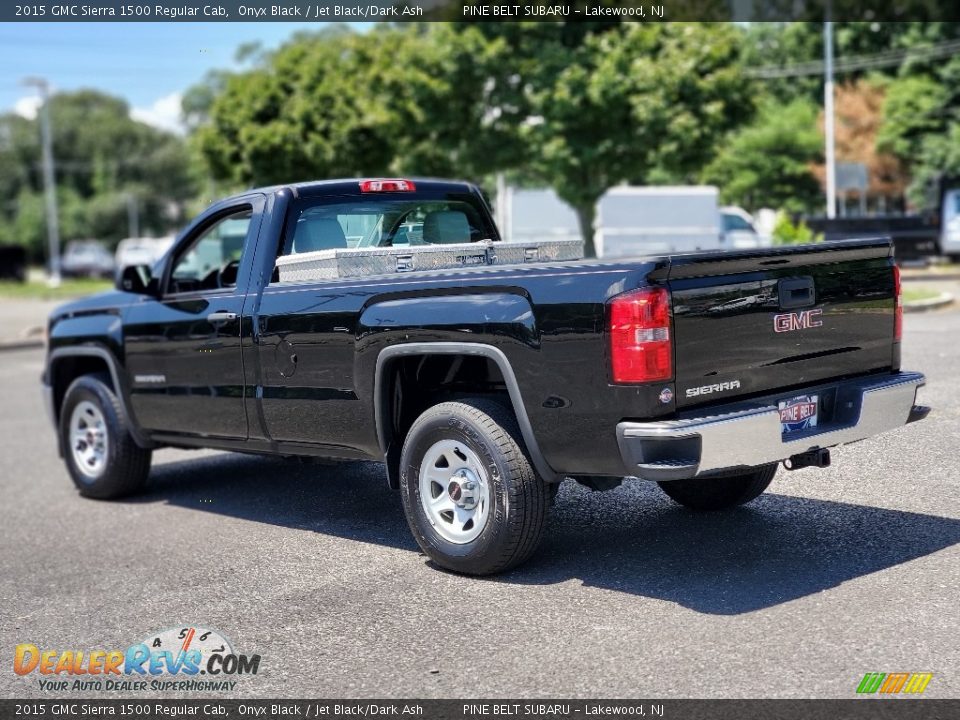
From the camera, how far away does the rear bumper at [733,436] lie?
201 inches

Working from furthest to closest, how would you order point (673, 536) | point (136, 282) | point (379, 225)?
point (136, 282) < point (379, 225) < point (673, 536)

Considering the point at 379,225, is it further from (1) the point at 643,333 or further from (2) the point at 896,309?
(2) the point at 896,309

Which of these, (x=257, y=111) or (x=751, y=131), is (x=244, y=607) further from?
(x=751, y=131)

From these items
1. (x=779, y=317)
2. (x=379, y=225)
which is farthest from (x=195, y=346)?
(x=779, y=317)

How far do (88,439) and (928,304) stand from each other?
45.2 ft

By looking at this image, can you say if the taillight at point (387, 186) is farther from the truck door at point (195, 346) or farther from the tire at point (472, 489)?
the tire at point (472, 489)

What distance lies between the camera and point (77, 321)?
28.4 feet

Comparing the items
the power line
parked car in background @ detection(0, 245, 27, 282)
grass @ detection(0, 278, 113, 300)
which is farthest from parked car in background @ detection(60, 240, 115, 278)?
the power line

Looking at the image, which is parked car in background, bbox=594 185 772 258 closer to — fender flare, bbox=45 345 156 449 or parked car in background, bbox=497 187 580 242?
parked car in background, bbox=497 187 580 242

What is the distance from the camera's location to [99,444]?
340 inches

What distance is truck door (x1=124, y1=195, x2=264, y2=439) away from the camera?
23.5 feet

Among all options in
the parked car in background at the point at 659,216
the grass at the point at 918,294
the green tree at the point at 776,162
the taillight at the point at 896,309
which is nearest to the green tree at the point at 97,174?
the green tree at the point at 776,162

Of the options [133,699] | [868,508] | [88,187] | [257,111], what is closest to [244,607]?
[133,699]

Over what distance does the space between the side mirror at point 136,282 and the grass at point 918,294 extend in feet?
45.3
